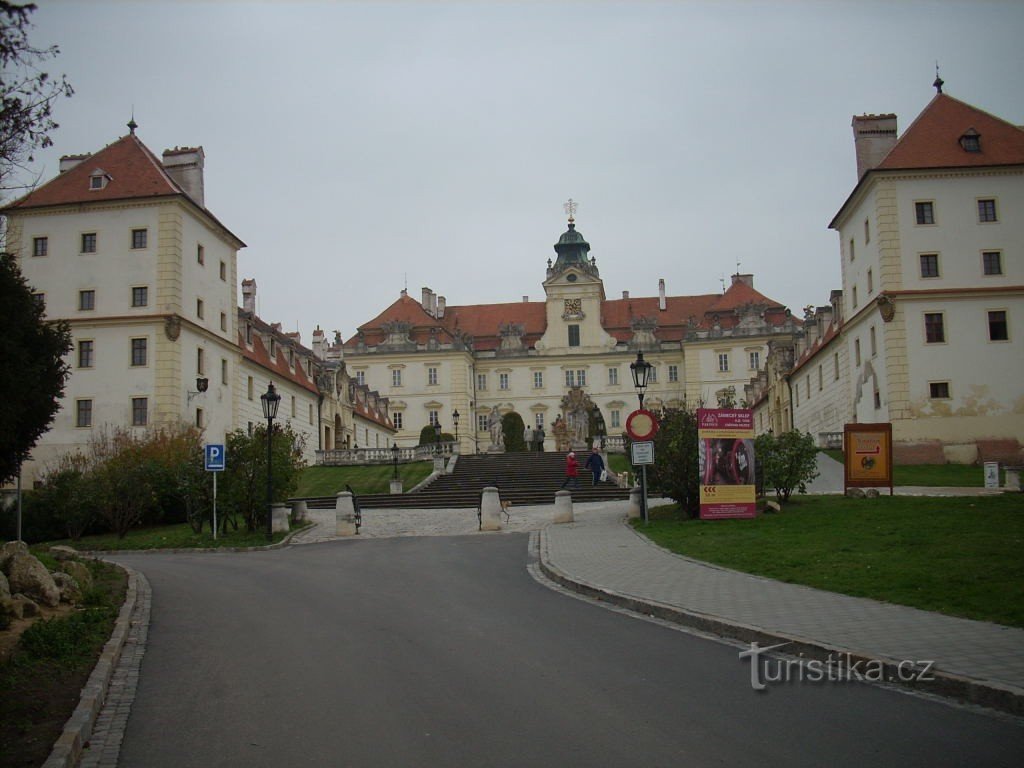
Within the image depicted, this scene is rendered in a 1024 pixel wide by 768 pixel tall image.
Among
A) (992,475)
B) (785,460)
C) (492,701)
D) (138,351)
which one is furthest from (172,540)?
(992,475)

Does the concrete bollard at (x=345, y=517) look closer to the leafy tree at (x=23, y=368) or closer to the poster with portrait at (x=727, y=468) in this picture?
the poster with portrait at (x=727, y=468)

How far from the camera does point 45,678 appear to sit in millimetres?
8859

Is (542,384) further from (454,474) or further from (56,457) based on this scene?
(56,457)

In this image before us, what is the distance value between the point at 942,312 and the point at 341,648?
3886 centimetres

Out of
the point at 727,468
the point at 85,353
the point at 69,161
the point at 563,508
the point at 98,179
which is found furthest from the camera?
the point at 69,161

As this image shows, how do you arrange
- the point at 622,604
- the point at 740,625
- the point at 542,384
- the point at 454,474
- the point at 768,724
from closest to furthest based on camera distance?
the point at 768,724 → the point at 740,625 → the point at 622,604 → the point at 454,474 → the point at 542,384

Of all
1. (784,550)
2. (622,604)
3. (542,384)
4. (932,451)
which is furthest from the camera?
(542,384)

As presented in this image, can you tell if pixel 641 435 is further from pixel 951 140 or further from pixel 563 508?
pixel 951 140

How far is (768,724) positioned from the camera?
7.21m

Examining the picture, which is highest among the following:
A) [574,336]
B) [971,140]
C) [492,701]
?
[971,140]

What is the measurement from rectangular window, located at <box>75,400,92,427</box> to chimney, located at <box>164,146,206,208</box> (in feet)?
38.2

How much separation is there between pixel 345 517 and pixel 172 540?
15.8ft

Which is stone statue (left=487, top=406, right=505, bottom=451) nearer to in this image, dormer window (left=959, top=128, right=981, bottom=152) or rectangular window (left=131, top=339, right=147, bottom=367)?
rectangular window (left=131, top=339, right=147, bottom=367)

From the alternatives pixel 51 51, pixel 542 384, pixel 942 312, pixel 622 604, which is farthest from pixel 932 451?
pixel 542 384
